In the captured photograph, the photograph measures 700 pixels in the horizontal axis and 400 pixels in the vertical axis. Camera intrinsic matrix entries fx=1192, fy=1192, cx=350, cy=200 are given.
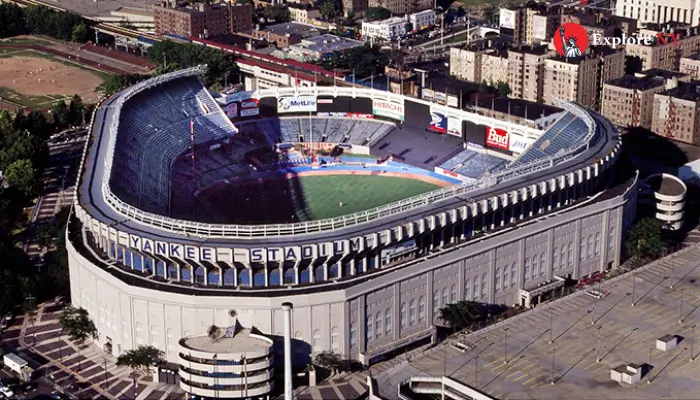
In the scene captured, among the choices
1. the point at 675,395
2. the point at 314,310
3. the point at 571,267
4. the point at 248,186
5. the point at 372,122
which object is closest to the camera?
the point at 675,395

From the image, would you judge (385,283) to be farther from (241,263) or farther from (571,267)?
(571,267)

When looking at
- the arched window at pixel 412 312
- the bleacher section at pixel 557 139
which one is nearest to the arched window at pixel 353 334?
the arched window at pixel 412 312

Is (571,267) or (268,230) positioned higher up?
(268,230)

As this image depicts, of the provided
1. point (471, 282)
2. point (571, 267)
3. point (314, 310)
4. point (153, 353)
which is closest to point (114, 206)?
point (153, 353)

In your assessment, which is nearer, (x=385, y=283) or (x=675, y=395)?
(x=675, y=395)

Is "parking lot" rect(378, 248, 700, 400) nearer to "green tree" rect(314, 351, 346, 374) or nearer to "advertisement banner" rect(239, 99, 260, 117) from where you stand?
"green tree" rect(314, 351, 346, 374)

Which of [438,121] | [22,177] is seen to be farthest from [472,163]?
[22,177]

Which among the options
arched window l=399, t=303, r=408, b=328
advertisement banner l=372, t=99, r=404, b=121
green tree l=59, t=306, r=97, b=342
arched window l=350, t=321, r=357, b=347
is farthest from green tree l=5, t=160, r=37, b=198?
arched window l=399, t=303, r=408, b=328

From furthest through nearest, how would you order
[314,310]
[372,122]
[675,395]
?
1. [372,122]
2. [314,310]
3. [675,395]
